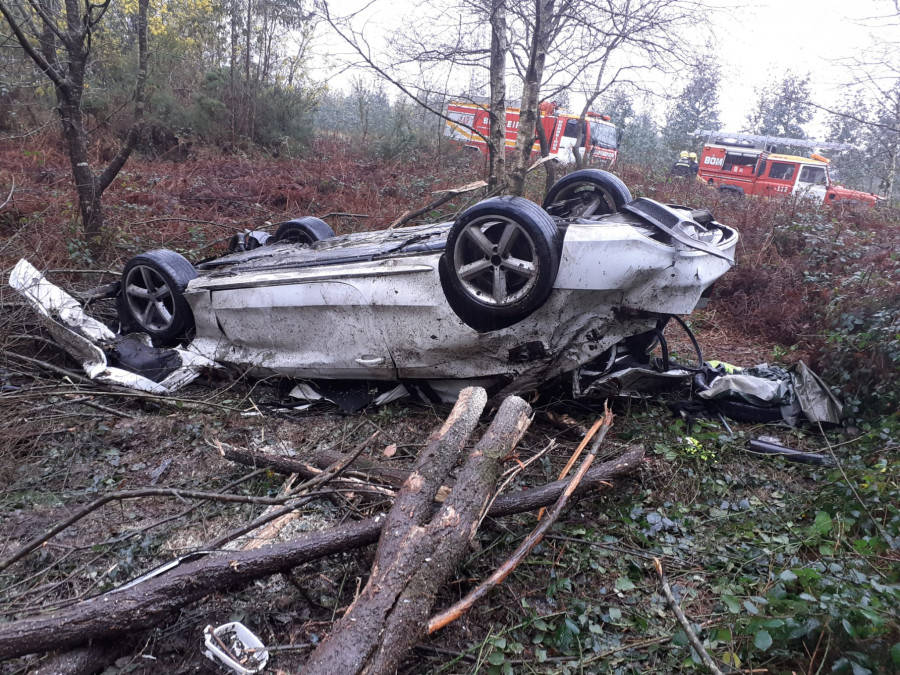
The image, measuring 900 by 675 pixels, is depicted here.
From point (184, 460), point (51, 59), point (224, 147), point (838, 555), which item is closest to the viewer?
point (838, 555)

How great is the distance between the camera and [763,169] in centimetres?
1812

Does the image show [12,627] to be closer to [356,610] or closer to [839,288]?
[356,610]

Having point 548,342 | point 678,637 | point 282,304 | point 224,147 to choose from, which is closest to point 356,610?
point 678,637

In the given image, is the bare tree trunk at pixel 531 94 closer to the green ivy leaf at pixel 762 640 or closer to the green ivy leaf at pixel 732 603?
the green ivy leaf at pixel 732 603

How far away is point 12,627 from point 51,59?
784 centimetres

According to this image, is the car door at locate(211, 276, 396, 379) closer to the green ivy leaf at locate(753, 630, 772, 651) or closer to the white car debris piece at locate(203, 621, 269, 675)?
the white car debris piece at locate(203, 621, 269, 675)

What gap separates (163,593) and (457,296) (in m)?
2.15

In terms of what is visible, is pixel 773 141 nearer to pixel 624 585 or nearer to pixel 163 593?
pixel 624 585

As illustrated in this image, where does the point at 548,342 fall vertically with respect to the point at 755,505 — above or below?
above

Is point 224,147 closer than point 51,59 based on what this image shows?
No

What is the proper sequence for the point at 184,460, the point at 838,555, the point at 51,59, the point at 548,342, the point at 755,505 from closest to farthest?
the point at 838,555 → the point at 755,505 → the point at 548,342 → the point at 184,460 → the point at 51,59

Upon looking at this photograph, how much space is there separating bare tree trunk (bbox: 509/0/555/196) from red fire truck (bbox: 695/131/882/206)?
36.8 ft

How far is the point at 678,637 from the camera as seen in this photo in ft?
6.44

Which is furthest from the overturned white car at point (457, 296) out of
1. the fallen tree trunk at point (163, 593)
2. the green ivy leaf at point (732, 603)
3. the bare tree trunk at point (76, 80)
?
the bare tree trunk at point (76, 80)
